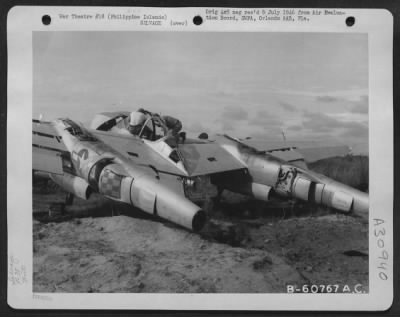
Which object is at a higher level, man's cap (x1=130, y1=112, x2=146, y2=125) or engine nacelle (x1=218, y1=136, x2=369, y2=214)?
man's cap (x1=130, y1=112, x2=146, y2=125)

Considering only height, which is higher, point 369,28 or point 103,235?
point 369,28

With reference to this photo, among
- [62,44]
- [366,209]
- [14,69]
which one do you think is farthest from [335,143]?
[14,69]

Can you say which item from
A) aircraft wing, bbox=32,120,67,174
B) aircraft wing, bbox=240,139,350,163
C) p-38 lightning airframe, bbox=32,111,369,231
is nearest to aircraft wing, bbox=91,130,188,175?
p-38 lightning airframe, bbox=32,111,369,231

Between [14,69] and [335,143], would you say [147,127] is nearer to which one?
[14,69]

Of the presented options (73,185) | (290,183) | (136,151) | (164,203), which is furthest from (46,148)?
(290,183)

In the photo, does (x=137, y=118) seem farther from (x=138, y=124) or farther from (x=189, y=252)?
(x=189, y=252)

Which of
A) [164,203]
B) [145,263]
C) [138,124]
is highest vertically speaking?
[138,124]

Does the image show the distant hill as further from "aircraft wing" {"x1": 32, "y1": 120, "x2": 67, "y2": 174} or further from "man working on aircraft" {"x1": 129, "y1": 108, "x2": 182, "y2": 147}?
"aircraft wing" {"x1": 32, "y1": 120, "x2": 67, "y2": 174}
